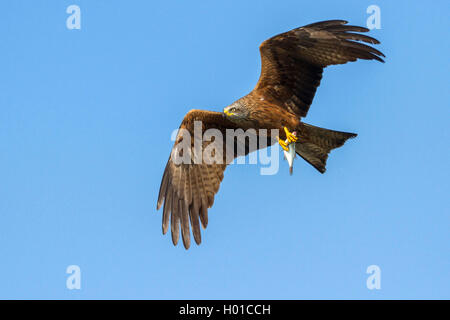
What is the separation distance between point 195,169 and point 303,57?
10.7 feet

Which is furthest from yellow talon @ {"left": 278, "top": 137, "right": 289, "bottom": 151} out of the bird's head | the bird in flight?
the bird's head

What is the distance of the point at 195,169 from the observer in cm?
1359

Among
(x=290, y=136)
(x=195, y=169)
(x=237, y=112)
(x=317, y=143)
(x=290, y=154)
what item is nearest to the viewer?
(x=290, y=154)

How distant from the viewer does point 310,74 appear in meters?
12.2

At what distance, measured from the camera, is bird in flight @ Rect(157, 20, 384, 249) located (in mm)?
11820

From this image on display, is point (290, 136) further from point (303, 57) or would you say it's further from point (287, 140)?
point (303, 57)

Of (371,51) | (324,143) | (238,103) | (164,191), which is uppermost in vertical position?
(371,51)

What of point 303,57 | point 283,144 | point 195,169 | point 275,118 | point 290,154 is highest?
point 303,57

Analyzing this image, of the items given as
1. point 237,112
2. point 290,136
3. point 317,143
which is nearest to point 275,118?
point 290,136

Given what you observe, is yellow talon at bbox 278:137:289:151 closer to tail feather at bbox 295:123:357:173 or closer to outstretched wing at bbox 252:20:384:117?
tail feather at bbox 295:123:357:173
